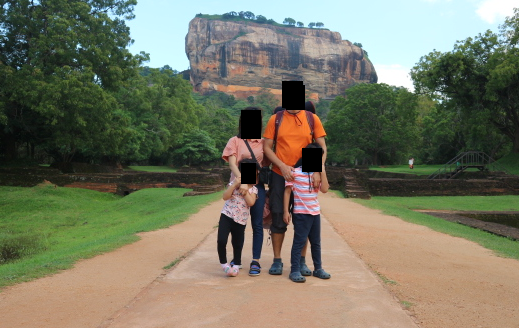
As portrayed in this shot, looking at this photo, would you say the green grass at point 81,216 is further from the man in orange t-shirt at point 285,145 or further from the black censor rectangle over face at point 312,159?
the black censor rectangle over face at point 312,159

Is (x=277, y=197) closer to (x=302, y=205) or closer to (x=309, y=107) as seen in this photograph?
(x=302, y=205)

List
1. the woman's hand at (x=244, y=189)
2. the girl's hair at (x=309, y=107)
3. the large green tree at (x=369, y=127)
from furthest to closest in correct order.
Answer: the large green tree at (x=369, y=127), the girl's hair at (x=309, y=107), the woman's hand at (x=244, y=189)

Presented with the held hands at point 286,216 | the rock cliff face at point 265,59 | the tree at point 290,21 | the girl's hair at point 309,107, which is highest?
the tree at point 290,21

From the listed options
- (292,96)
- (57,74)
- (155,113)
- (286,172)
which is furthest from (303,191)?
(155,113)

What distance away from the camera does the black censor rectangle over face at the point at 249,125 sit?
4359mm

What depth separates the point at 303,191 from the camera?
14.0 feet

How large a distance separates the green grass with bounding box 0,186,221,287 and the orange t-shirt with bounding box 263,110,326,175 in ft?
A: 8.68

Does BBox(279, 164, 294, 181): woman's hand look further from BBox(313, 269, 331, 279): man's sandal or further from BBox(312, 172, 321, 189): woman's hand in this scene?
BBox(313, 269, 331, 279): man's sandal

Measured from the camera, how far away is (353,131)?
4369 centimetres

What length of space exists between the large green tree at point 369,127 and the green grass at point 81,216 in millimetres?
25949

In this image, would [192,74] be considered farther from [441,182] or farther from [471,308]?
[471,308]

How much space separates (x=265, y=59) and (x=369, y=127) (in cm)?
8972

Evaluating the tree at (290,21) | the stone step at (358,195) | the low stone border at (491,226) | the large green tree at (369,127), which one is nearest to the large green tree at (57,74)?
the stone step at (358,195)

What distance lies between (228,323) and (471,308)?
1.92 meters
